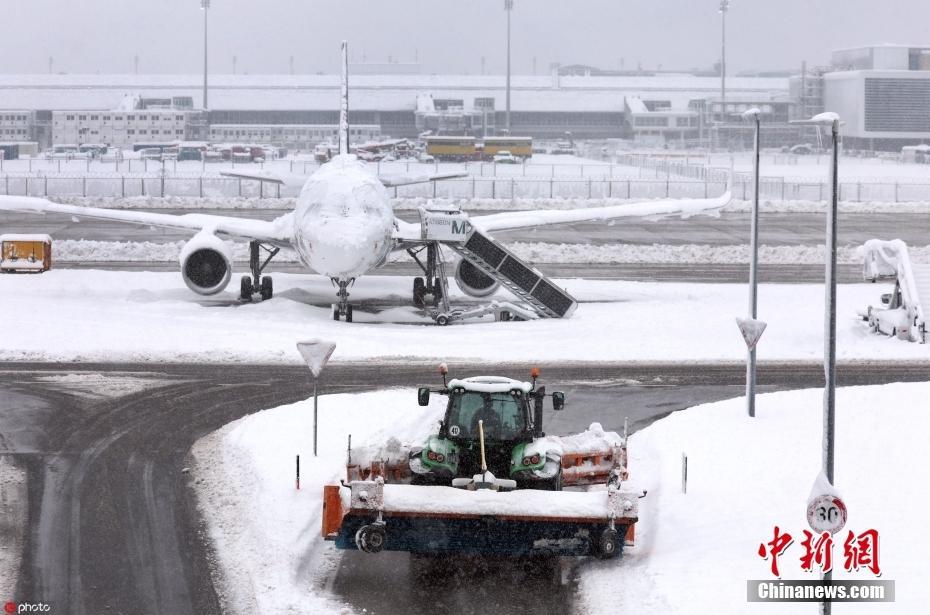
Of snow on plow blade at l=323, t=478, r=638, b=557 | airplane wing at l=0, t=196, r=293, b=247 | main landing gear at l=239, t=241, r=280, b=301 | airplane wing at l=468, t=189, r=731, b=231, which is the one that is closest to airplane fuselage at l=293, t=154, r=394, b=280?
airplane wing at l=0, t=196, r=293, b=247

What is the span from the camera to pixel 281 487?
21.0 metres

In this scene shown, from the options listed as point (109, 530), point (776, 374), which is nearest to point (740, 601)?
point (109, 530)

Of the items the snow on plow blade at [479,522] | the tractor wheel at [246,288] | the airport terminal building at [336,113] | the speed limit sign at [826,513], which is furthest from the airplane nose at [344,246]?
the airport terminal building at [336,113]

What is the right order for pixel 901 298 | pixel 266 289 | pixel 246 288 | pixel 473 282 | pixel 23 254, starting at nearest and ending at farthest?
pixel 901 298
pixel 246 288
pixel 266 289
pixel 473 282
pixel 23 254

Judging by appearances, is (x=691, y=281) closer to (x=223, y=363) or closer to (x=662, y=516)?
(x=223, y=363)

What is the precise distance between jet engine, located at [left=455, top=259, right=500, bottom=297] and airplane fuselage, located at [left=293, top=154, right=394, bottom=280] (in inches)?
174

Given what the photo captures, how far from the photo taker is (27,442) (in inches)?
957

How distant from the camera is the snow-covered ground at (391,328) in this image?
115 ft

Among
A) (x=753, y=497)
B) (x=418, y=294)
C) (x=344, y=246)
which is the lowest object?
(x=753, y=497)

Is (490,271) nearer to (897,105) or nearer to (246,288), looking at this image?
(246,288)

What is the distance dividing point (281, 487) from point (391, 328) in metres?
18.0

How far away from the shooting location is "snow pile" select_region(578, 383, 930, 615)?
16000 mm

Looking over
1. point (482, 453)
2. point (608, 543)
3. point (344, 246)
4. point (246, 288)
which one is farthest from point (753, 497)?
point (246, 288)

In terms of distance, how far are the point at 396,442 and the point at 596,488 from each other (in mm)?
3448
